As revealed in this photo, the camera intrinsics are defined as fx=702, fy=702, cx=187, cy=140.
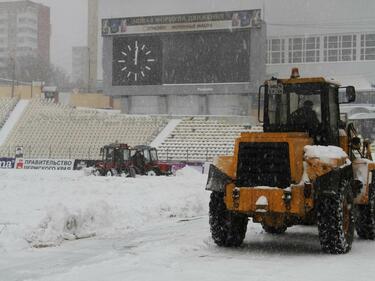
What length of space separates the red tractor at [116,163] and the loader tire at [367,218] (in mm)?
26175

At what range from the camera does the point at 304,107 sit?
40.2 feet

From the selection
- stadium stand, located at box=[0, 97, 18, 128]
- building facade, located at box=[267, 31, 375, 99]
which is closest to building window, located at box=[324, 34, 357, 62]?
building facade, located at box=[267, 31, 375, 99]

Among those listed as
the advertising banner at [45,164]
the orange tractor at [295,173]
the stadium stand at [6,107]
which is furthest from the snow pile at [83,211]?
the stadium stand at [6,107]

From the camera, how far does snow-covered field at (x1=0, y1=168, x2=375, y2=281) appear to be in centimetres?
909

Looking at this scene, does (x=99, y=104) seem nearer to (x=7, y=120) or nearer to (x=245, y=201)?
(x=7, y=120)

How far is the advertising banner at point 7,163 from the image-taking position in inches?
1859

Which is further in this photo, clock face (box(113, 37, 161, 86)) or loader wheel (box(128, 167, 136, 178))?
clock face (box(113, 37, 161, 86))

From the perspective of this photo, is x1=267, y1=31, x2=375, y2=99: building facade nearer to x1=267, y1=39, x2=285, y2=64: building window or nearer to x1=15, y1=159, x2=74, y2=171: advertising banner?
x1=267, y1=39, x2=285, y2=64: building window

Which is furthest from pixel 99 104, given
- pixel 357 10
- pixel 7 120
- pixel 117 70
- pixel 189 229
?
pixel 189 229

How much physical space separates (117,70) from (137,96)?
138 inches

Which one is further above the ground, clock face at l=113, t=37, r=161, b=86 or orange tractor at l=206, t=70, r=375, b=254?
clock face at l=113, t=37, r=161, b=86

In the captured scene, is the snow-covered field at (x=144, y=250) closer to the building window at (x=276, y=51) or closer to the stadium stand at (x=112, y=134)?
the stadium stand at (x=112, y=134)

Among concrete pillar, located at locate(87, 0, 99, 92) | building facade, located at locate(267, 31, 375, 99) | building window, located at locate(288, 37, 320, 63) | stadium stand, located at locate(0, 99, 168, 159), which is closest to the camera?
stadium stand, located at locate(0, 99, 168, 159)

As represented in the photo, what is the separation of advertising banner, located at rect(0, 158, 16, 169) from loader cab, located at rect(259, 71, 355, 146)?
37.1m
